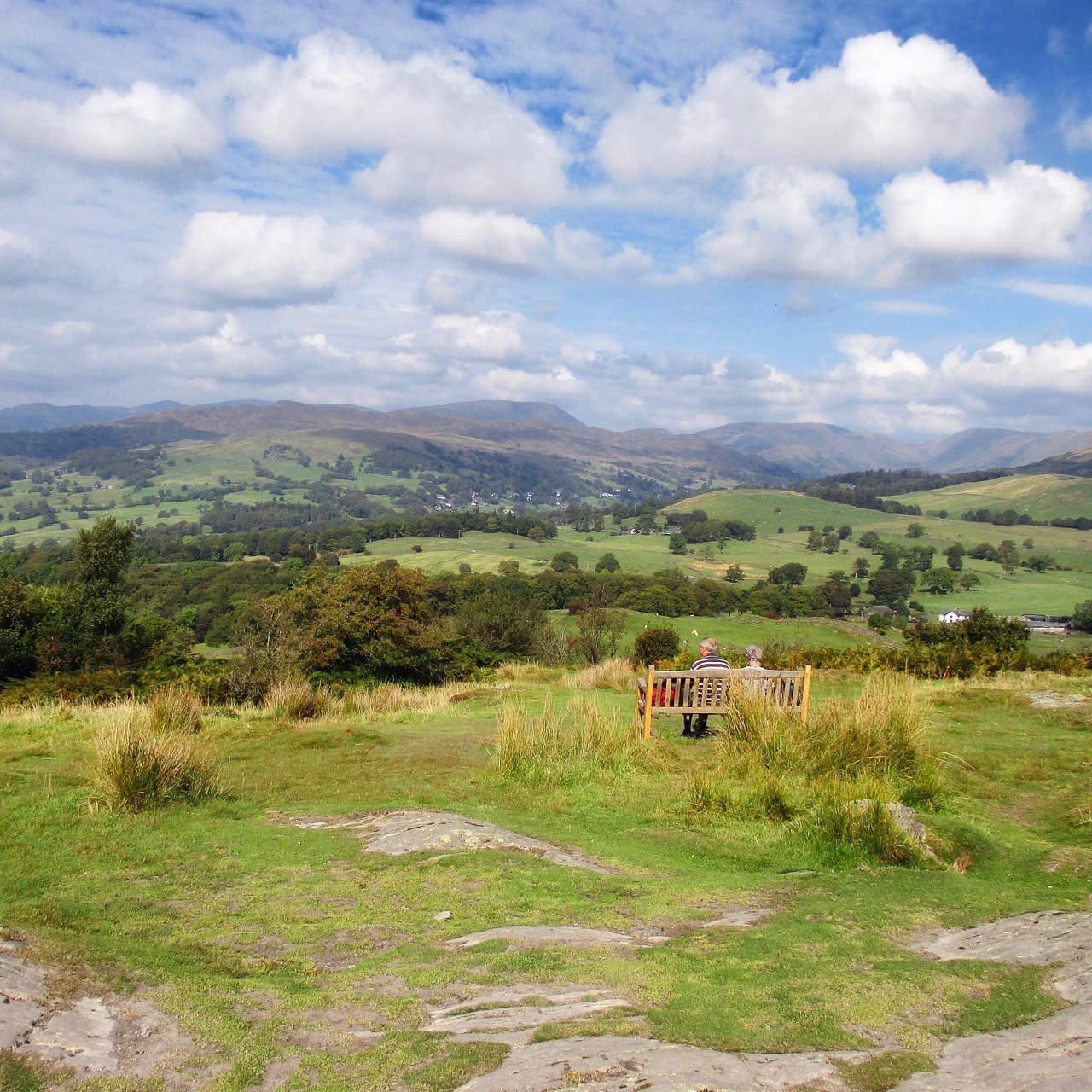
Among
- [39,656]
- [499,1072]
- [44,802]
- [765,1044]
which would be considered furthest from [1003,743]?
[39,656]

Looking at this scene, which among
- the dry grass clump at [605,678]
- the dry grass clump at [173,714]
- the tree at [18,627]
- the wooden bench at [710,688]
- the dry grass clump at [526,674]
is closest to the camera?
the dry grass clump at [173,714]

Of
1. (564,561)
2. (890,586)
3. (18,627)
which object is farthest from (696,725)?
(564,561)

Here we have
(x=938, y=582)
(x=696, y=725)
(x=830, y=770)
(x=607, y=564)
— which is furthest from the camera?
(x=607, y=564)

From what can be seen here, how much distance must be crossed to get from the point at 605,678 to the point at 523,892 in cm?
1241

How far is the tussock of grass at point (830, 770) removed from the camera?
22.9 ft

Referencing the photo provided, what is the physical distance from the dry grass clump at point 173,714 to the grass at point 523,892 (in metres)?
0.52

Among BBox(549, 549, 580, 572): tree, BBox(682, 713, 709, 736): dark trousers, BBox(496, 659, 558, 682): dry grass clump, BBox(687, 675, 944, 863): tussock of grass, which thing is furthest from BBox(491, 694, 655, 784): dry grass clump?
BBox(549, 549, 580, 572): tree

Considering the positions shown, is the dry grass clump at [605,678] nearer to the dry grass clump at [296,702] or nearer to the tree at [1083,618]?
the dry grass clump at [296,702]

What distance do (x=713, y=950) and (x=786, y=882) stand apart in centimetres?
174

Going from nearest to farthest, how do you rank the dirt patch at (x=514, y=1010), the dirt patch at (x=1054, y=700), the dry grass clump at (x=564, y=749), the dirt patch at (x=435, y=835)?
the dirt patch at (x=514, y=1010)
the dirt patch at (x=435, y=835)
the dry grass clump at (x=564, y=749)
the dirt patch at (x=1054, y=700)

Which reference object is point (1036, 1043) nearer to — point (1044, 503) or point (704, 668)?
point (704, 668)

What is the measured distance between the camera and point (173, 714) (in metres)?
11.1

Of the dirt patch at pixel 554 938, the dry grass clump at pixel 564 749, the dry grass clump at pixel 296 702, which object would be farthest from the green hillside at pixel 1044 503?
the dirt patch at pixel 554 938

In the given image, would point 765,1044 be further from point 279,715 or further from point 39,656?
point 39,656
